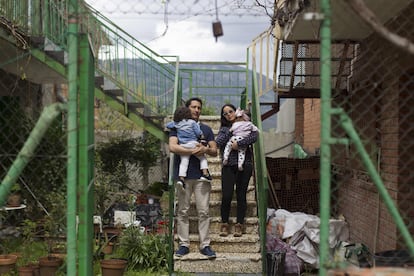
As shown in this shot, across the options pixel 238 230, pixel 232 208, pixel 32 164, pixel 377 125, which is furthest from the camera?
pixel 32 164

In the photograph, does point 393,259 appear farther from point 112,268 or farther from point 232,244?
point 112,268

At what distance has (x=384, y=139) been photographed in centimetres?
653

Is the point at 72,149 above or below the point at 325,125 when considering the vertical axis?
below

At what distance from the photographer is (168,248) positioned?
6371 mm

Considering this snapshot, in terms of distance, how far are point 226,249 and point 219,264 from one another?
0.37 m

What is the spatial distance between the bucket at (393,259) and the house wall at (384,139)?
34 centimetres

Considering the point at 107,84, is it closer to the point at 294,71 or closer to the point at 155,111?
the point at 155,111

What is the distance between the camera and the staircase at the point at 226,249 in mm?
6383

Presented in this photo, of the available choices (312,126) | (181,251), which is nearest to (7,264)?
(181,251)

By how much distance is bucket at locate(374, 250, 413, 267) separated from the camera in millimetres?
4746

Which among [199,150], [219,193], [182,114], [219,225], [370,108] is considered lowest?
[219,225]

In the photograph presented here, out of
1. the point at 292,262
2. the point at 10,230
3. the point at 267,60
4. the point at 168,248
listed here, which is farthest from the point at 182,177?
the point at 267,60

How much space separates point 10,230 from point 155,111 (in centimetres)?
349

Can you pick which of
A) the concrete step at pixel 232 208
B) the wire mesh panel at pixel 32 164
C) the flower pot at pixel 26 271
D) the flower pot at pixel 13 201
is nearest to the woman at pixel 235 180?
the concrete step at pixel 232 208
